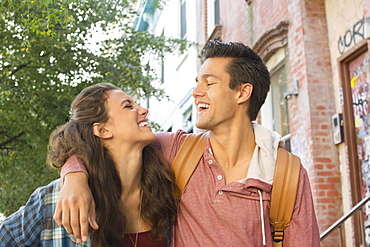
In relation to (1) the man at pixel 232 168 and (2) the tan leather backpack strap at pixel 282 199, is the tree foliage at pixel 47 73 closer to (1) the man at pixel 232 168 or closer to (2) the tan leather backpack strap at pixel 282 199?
(1) the man at pixel 232 168

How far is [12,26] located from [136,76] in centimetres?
228

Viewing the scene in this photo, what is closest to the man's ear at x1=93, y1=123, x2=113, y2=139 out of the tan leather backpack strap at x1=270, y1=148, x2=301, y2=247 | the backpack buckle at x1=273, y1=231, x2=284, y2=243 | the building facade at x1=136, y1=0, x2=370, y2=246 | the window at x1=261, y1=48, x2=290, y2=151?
the tan leather backpack strap at x1=270, y1=148, x2=301, y2=247

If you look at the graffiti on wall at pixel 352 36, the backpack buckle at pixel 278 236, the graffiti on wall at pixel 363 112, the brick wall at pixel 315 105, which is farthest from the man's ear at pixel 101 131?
the brick wall at pixel 315 105

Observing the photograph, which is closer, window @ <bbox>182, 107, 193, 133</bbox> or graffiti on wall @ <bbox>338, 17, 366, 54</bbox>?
graffiti on wall @ <bbox>338, 17, 366, 54</bbox>

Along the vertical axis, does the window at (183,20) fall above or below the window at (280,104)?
above

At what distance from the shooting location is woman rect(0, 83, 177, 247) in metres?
3.18

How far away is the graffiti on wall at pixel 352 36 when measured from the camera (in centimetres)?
679

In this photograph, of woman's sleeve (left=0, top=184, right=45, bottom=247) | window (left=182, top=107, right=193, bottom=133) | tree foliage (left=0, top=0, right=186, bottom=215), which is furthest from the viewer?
window (left=182, top=107, right=193, bottom=133)

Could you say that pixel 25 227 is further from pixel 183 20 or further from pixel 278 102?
pixel 183 20

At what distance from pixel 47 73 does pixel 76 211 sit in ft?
19.7

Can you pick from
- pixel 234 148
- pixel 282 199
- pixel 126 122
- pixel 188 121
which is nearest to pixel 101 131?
pixel 126 122

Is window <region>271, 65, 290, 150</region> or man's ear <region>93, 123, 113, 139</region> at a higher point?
window <region>271, 65, 290, 150</region>

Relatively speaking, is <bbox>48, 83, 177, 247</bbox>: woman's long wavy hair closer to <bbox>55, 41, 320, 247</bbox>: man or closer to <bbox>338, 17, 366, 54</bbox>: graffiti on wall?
<bbox>55, 41, 320, 247</bbox>: man

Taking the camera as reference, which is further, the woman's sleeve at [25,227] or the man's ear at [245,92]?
the man's ear at [245,92]
